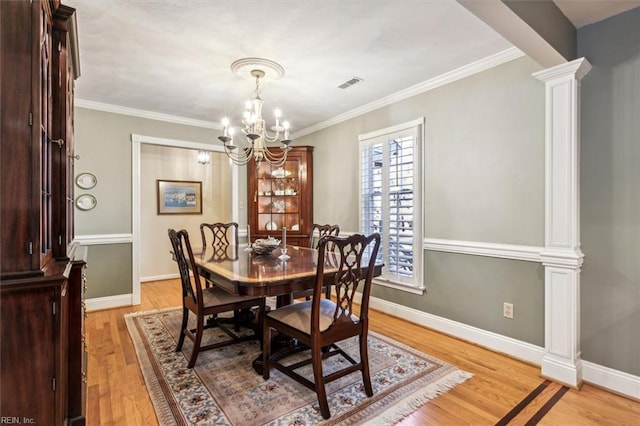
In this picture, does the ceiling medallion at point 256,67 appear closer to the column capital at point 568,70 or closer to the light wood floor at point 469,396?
the column capital at point 568,70

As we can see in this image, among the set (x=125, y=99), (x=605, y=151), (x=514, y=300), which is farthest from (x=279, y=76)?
(x=514, y=300)

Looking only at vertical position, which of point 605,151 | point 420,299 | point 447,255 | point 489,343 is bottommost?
point 489,343

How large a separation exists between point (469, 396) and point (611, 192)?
1674 mm

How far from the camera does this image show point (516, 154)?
103 inches

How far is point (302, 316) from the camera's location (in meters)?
2.12

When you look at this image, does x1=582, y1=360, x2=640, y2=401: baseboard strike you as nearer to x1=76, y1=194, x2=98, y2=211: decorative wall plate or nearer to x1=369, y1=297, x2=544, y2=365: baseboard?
x1=369, y1=297, x2=544, y2=365: baseboard

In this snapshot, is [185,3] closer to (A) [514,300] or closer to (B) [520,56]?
(B) [520,56]

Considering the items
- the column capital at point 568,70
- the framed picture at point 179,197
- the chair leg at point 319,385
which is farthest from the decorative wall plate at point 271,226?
the column capital at point 568,70

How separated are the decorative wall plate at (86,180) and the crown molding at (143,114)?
2.71ft

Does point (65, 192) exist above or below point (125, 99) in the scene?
below

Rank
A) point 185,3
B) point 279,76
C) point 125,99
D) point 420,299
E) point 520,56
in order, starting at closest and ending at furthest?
1. point 185,3
2. point 520,56
3. point 279,76
4. point 420,299
5. point 125,99

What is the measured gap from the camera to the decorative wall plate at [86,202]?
3844mm

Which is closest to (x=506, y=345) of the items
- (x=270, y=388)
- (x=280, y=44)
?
(x=270, y=388)

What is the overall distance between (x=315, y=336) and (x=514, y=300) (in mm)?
1800
